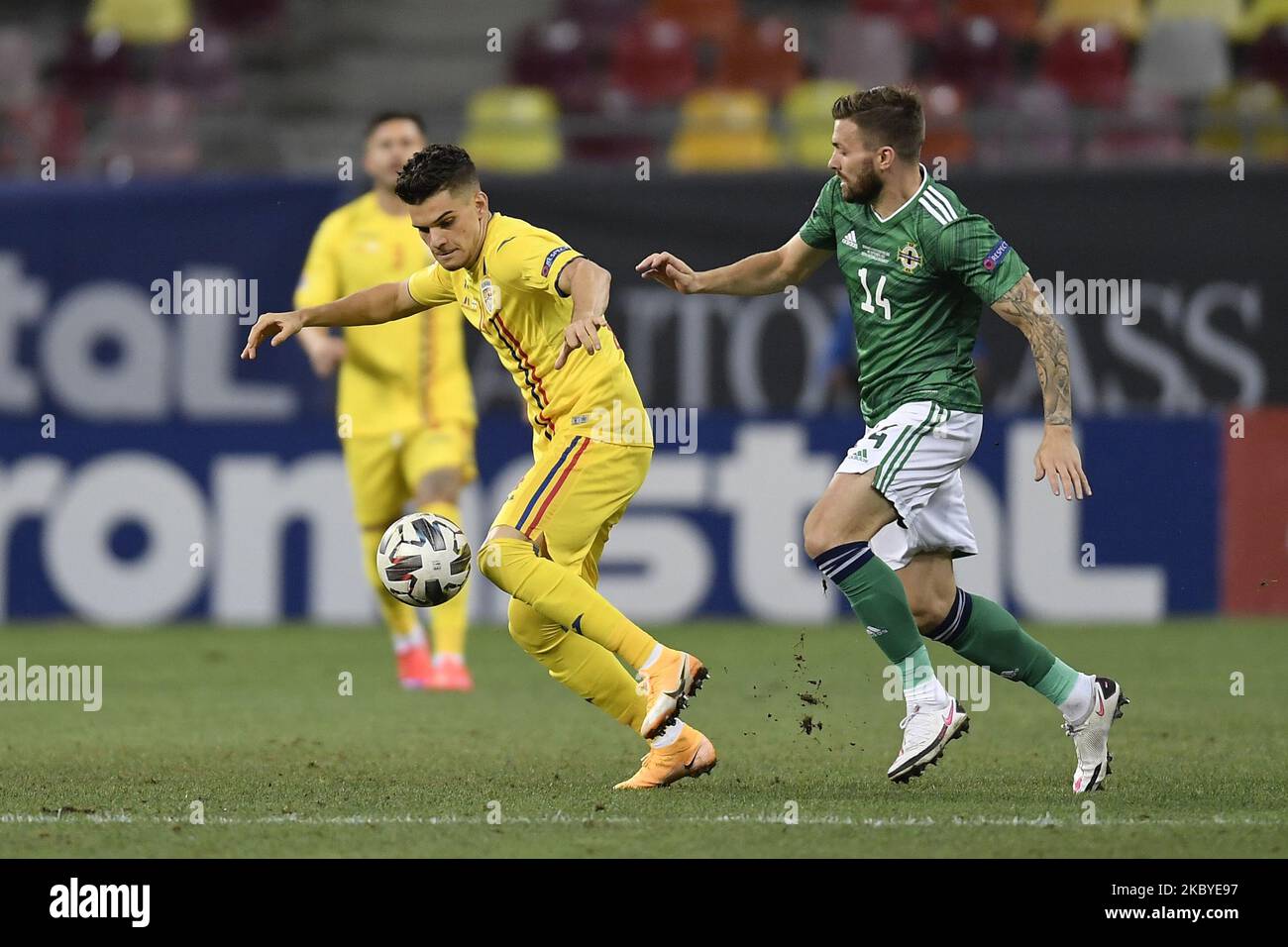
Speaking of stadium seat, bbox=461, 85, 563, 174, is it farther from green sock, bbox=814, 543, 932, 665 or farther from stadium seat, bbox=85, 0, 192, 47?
green sock, bbox=814, 543, 932, 665

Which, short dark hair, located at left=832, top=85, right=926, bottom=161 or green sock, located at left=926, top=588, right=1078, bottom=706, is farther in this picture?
green sock, located at left=926, top=588, right=1078, bottom=706

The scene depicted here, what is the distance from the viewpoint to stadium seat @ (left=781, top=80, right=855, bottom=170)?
1220 cm

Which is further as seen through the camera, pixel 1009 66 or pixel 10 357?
pixel 1009 66

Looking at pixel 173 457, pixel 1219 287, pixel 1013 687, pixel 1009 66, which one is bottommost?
pixel 1013 687

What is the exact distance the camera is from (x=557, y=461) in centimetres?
611

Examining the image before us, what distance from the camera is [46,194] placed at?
1156cm

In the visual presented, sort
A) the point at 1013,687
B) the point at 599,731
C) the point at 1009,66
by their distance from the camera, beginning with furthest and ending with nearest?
the point at 1009,66 → the point at 1013,687 → the point at 599,731

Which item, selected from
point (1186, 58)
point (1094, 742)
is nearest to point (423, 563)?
point (1094, 742)

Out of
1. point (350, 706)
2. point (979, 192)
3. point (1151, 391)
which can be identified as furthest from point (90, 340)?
point (1151, 391)

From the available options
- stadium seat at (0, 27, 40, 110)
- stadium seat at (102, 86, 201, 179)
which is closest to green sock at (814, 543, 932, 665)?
stadium seat at (102, 86, 201, 179)

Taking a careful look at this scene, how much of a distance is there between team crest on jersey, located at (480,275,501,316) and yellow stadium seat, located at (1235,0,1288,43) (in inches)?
389

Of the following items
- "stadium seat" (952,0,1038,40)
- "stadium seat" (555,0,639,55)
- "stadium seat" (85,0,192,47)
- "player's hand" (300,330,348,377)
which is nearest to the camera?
"player's hand" (300,330,348,377)

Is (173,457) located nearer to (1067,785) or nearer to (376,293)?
→ (376,293)

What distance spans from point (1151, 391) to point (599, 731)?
516 cm
